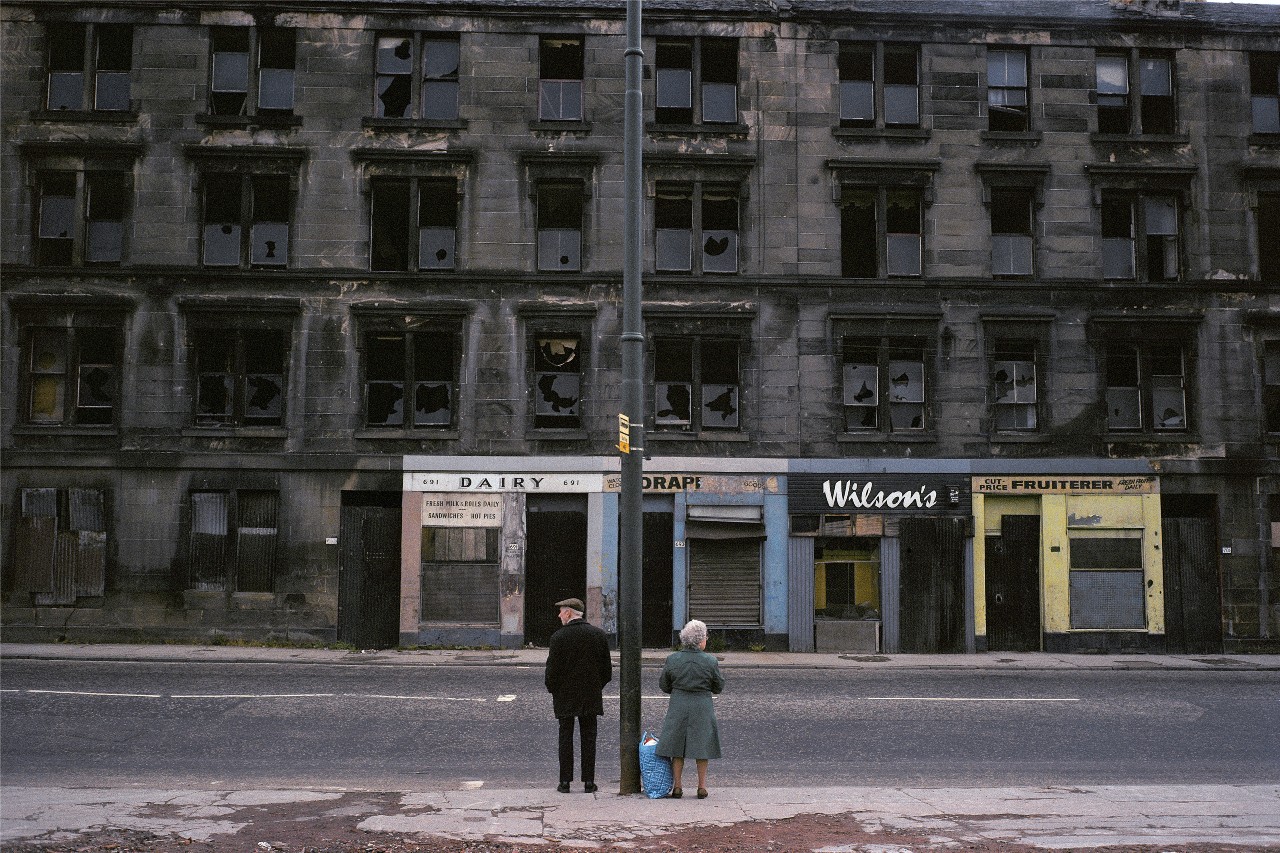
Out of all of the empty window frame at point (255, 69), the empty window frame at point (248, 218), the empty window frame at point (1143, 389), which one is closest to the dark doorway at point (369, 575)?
the empty window frame at point (248, 218)

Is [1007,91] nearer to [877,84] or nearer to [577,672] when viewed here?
[877,84]

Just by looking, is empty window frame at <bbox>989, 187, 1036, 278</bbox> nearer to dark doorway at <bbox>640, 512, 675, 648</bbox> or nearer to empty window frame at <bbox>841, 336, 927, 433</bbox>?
empty window frame at <bbox>841, 336, 927, 433</bbox>

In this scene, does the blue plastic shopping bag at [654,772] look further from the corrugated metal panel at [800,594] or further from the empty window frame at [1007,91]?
the empty window frame at [1007,91]

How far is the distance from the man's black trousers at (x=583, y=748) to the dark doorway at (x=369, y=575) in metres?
14.1

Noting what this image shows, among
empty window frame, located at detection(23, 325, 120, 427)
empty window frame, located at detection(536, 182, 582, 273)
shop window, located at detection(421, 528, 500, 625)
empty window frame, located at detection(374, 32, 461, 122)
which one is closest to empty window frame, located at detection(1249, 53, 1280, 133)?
empty window frame, located at detection(536, 182, 582, 273)

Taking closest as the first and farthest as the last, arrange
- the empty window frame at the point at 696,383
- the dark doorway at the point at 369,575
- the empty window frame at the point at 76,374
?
the dark doorway at the point at 369,575, the empty window frame at the point at 76,374, the empty window frame at the point at 696,383

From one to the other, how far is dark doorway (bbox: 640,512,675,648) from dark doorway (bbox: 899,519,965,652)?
5.30 m

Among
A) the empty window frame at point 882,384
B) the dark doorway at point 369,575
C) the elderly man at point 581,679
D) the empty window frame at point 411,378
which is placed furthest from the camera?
the empty window frame at point 882,384

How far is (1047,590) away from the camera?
23375 mm

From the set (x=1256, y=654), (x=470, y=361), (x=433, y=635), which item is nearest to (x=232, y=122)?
(x=470, y=361)

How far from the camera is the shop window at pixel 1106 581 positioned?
2345 cm

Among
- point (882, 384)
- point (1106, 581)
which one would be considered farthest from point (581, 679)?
point (1106, 581)

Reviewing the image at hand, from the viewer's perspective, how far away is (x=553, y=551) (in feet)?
76.5

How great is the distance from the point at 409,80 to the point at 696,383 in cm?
997
